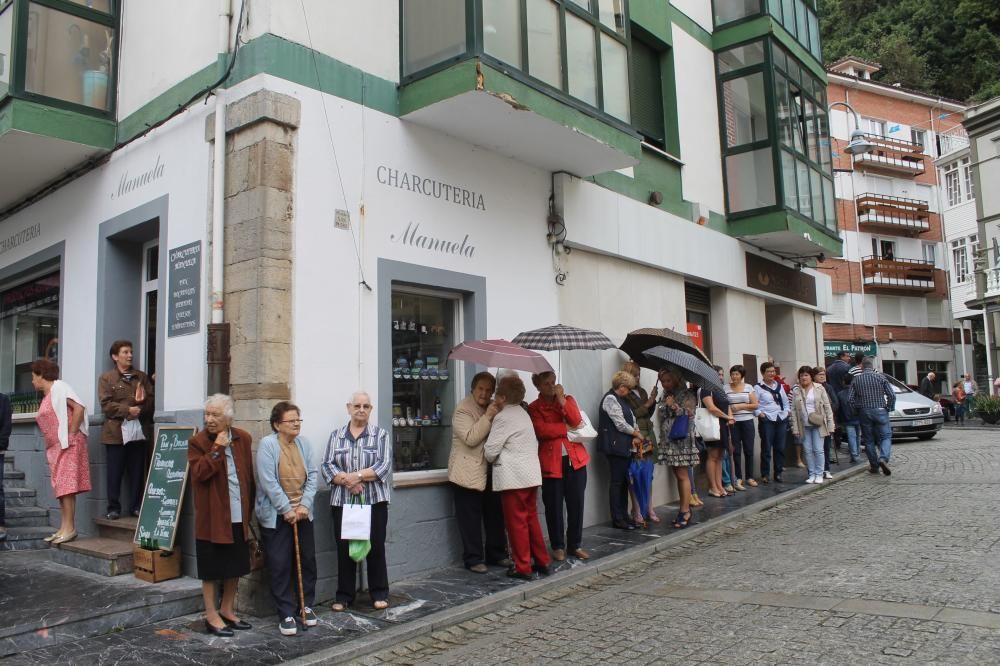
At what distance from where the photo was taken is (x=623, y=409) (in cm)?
922

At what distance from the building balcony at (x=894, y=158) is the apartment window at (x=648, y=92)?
31792mm

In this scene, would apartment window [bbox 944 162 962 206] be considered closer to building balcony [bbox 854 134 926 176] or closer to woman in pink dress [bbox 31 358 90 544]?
building balcony [bbox 854 134 926 176]

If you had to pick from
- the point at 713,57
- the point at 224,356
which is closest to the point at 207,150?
the point at 224,356

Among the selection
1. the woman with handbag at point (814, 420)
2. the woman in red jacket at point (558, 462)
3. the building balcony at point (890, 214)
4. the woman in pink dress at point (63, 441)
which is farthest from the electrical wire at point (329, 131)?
the building balcony at point (890, 214)

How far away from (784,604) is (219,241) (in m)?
5.31

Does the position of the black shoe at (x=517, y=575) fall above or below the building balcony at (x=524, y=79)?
below

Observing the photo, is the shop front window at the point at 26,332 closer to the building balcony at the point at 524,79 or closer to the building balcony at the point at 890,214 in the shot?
the building balcony at the point at 524,79

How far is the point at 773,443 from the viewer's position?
12.7 m

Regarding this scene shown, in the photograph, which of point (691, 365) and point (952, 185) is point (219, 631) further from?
point (952, 185)

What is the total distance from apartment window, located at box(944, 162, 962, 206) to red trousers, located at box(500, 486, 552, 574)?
3800cm

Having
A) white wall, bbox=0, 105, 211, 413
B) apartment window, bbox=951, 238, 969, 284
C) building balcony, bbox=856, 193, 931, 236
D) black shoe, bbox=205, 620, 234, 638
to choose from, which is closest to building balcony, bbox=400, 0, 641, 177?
white wall, bbox=0, 105, 211, 413

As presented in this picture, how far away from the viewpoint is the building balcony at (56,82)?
8031 mm

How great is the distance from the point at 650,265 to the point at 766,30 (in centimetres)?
492

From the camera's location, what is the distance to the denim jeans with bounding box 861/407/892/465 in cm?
1238
